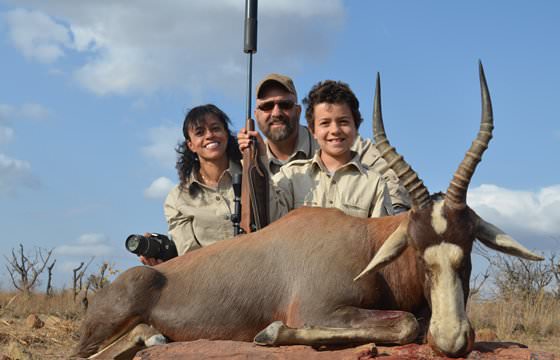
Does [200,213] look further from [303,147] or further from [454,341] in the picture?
[454,341]

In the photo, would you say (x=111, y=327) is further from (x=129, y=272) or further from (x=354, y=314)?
(x=354, y=314)

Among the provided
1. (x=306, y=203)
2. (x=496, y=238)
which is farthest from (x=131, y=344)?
(x=496, y=238)

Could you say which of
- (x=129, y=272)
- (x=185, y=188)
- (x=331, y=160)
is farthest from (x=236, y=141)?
(x=129, y=272)

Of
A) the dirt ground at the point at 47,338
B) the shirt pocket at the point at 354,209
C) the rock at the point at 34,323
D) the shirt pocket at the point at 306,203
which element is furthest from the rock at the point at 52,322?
the shirt pocket at the point at 354,209

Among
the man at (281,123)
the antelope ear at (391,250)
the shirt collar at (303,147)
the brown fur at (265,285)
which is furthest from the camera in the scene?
the shirt collar at (303,147)

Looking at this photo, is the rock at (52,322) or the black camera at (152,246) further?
the rock at (52,322)

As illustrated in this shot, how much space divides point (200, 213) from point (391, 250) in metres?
3.75

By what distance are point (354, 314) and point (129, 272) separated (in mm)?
2344

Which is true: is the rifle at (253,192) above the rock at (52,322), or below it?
above

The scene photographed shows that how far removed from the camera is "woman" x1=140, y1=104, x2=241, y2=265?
337 inches

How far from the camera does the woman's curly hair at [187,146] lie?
866cm

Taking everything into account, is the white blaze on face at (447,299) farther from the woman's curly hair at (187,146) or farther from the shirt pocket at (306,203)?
the woman's curly hair at (187,146)

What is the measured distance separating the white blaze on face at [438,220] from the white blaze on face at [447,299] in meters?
0.11

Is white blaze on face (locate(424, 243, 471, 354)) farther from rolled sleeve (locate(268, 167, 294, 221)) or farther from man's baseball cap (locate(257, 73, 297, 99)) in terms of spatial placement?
man's baseball cap (locate(257, 73, 297, 99))
